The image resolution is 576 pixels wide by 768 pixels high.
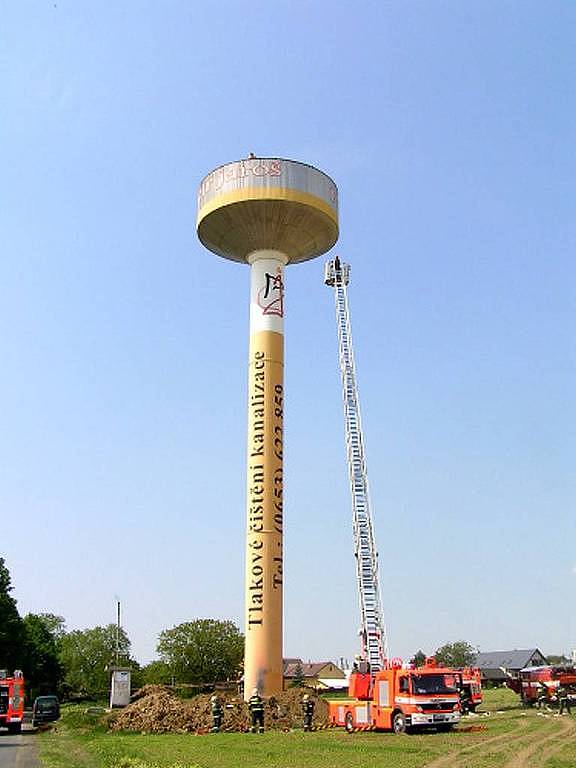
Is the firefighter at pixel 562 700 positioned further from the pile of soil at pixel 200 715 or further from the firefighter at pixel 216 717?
the firefighter at pixel 216 717

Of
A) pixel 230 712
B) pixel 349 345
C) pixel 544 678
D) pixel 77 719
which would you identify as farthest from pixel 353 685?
pixel 349 345

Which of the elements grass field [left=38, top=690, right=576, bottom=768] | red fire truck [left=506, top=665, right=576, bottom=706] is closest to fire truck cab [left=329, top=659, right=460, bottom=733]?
grass field [left=38, top=690, right=576, bottom=768]

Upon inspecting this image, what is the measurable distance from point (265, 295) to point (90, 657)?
7899 centimetres

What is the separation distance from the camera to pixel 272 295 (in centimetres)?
4675

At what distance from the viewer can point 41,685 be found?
307ft

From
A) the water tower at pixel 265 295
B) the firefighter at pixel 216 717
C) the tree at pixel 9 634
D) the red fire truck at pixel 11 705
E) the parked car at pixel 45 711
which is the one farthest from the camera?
the tree at pixel 9 634

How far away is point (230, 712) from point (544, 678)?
53.4 feet

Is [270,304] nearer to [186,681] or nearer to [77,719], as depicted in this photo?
[77,719]

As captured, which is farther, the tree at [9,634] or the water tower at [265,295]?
the tree at [9,634]

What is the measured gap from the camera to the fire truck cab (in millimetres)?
28047

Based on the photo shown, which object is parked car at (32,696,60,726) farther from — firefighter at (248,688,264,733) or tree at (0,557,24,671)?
tree at (0,557,24,671)

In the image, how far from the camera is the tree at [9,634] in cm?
7538

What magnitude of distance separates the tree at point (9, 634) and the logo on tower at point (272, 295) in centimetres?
4399

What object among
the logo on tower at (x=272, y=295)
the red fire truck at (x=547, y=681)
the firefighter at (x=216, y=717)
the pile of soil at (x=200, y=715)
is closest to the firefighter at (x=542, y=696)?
the red fire truck at (x=547, y=681)
